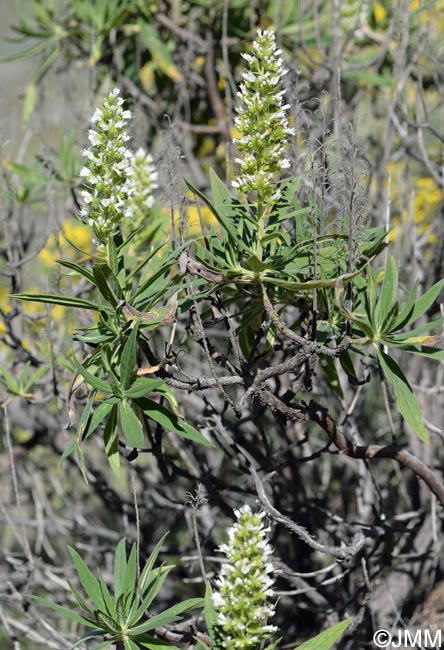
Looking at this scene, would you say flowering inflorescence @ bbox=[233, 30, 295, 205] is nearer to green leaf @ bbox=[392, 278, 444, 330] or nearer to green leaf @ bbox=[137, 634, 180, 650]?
green leaf @ bbox=[392, 278, 444, 330]

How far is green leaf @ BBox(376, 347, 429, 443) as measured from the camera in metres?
1.25

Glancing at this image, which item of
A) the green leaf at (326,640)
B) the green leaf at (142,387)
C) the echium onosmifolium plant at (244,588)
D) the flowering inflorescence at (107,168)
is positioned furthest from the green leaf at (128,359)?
the green leaf at (326,640)

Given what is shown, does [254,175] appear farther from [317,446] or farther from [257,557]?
[317,446]

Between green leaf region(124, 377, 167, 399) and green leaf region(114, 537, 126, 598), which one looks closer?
green leaf region(124, 377, 167, 399)

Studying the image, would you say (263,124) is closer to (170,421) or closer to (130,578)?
(170,421)

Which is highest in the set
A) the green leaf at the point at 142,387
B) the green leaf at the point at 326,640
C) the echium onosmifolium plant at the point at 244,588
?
the green leaf at the point at 142,387

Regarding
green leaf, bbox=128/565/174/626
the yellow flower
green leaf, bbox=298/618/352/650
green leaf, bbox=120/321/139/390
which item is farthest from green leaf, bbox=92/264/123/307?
the yellow flower

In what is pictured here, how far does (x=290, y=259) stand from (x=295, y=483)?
1.06 meters

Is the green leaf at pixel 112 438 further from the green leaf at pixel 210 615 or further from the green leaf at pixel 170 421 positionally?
the green leaf at pixel 210 615

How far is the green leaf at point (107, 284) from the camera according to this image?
46.3 inches

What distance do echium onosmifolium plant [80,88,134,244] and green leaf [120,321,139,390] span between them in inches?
7.4

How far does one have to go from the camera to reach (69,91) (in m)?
2.70

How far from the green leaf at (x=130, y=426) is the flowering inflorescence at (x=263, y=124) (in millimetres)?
414

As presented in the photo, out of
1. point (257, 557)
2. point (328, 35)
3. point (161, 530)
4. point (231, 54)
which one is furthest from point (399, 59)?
point (161, 530)
